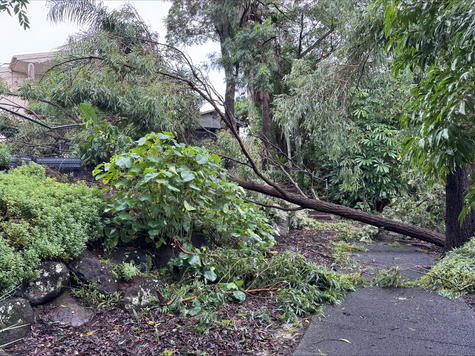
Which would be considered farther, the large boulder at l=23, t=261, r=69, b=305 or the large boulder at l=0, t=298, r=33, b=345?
the large boulder at l=23, t=261, r=69, b=305

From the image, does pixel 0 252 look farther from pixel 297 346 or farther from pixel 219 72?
pixel 219 72

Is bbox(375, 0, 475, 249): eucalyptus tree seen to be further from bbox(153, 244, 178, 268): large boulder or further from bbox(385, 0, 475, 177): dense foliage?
bbox(153, 244, 178, 268): large boulder

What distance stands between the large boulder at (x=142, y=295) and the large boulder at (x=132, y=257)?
0.30 metres

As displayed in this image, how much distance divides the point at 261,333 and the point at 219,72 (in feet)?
29.3

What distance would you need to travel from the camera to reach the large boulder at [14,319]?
244cm

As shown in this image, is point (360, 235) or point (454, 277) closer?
point (454, 277)

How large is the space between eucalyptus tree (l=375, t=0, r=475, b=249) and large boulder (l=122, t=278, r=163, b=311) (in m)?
2.14

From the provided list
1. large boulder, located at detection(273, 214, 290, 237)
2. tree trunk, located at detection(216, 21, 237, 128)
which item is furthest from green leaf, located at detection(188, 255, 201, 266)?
tree trunk, located at detection(216, 21, 237, 128)

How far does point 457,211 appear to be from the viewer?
5141 millimetres

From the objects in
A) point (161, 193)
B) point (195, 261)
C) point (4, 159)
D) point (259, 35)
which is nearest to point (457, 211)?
point (195, 261)

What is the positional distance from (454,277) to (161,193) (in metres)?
2.99

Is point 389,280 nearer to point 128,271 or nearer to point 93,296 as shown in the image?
point 128,271

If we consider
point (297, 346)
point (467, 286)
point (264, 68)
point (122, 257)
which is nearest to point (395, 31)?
point (297, 346)

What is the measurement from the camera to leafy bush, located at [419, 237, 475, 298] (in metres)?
3.79
